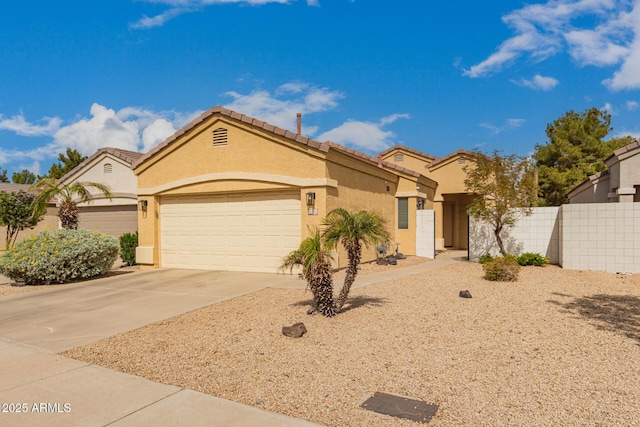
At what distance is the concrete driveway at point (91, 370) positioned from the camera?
4.10 m

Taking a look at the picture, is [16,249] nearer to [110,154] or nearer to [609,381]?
[110,154]

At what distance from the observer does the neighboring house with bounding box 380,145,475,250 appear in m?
22.4

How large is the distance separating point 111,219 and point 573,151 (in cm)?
2782

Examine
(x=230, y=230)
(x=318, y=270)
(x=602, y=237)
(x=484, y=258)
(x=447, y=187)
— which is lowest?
(x=484, y=258)

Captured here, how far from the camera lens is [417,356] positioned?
5645mm

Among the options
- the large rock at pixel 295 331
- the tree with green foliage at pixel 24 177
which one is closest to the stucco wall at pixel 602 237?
the large rock at pixel 295 331

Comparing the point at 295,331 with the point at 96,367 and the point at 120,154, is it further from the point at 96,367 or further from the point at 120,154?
the point at 120,154

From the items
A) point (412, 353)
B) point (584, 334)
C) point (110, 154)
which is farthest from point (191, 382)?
point (110, 154)

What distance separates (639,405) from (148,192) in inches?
589

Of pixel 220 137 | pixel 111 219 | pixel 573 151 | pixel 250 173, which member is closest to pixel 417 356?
pixel 250 173

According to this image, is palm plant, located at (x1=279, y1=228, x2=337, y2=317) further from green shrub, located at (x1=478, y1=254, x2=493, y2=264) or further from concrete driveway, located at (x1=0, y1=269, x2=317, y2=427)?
green shrub, located at (x1=478, y1=254, x2=493, y2=264)

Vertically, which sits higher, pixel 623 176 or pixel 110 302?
pixel 623 176

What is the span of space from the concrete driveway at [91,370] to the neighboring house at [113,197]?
928cm

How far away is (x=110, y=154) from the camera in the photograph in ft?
69.6
